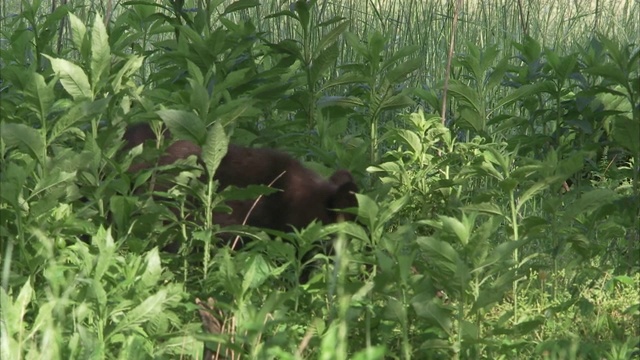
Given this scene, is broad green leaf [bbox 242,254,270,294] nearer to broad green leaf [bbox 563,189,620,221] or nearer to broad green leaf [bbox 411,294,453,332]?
broad green leaf [bbox 411,294,453,332]

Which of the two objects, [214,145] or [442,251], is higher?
[214,145]

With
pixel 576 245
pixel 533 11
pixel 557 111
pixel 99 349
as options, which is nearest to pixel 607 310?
pixel 576 245

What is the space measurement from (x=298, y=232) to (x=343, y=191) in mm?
938

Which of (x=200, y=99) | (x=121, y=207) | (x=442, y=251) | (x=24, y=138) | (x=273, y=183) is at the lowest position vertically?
(x=273, y=183)

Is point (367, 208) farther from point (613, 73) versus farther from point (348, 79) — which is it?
point (348, 79)

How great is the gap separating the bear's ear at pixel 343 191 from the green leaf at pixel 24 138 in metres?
1.32

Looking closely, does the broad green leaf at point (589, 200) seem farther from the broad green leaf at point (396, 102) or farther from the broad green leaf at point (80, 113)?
the broad green leaf at point (80, 113)

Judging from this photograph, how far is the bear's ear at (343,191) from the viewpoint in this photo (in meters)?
4.29

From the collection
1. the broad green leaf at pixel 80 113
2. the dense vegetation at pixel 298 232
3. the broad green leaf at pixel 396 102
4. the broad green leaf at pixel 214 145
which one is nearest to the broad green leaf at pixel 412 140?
the dense vegetation at pixel 298 232

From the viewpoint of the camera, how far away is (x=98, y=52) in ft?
11.9

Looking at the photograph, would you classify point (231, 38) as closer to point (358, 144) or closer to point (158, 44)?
point (158, 44)

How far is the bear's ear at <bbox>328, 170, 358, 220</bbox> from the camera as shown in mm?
4286

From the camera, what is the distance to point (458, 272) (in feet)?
9.73

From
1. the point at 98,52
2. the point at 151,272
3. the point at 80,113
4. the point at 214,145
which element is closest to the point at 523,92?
the point at 214,145
